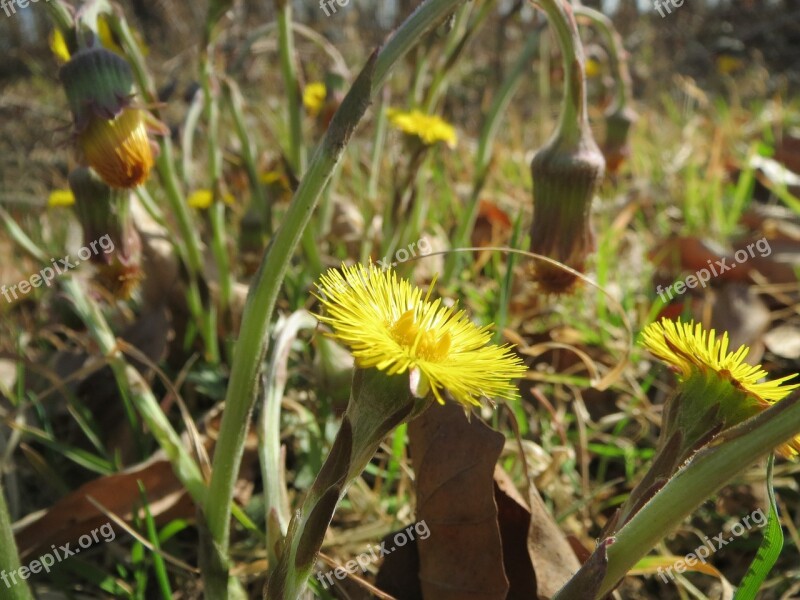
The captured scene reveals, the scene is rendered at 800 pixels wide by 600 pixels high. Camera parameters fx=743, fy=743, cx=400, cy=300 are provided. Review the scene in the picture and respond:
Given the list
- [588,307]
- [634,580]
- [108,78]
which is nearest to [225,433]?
[108,78]

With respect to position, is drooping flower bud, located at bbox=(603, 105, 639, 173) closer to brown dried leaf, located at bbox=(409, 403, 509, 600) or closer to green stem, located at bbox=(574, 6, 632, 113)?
green stem, located at bbox=(574, 6, 632, 113)

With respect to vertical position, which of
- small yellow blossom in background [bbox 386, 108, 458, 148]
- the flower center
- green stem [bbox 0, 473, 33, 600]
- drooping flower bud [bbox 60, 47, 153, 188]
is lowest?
green stem [bbox 0, 473, 33, 600]

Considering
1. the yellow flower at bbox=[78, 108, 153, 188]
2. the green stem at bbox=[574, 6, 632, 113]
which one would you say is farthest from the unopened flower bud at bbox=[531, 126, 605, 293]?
the yellow flower at bbox=[78, 108, 153, 188]

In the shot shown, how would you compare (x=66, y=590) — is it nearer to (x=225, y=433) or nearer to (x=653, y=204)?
(x=225, y=433)

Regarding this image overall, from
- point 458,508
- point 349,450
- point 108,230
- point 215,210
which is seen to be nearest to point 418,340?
point 349,450

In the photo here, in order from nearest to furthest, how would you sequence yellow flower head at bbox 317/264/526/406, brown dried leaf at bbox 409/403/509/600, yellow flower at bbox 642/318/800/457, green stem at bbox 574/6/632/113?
yellow flower head at bbox 317/264/526/406
yellow flower at bbox 642/318/800/457
brown dried leaf at bbox 409/403/509/600
green stem at bbox 574/6/632/113

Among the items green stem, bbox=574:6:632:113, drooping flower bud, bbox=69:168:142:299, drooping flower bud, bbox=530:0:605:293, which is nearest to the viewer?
drooping flower bud, bbox=530:0:605:293

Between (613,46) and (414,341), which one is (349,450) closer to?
(414,341)
